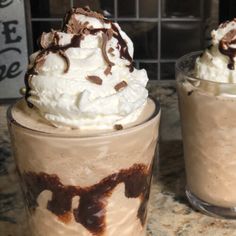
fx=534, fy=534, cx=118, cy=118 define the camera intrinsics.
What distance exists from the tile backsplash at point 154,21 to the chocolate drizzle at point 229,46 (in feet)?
2.71

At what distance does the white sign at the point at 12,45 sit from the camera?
1.38 metres

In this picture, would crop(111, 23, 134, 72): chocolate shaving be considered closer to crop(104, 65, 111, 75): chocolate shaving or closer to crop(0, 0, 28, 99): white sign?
crop(104, 65, 111, 75): chocolate shaving

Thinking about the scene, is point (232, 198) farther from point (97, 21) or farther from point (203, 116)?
point (97, 21)

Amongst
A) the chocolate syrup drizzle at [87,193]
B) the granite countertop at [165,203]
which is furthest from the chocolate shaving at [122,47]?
the granite countertop at [165,203]

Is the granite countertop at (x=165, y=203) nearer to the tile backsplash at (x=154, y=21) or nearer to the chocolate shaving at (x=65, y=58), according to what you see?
the chocolate shaving at (x=65, y=58)

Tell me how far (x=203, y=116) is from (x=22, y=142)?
1.05ft

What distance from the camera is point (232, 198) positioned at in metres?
0.90

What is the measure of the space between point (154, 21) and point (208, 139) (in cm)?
86

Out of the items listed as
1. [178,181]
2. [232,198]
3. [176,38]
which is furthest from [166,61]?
[232,198]

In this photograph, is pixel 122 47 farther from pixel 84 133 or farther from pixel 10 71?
pixel 10 71

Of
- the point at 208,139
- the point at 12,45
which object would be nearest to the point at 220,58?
the point at 208,139

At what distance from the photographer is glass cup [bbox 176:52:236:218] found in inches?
32.6

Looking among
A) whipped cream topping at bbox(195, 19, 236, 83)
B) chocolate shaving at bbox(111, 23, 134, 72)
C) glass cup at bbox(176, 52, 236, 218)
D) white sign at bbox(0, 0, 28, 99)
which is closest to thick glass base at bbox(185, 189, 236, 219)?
glass cup at bbox(176, 52, 236, 218)

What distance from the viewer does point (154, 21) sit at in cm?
166
